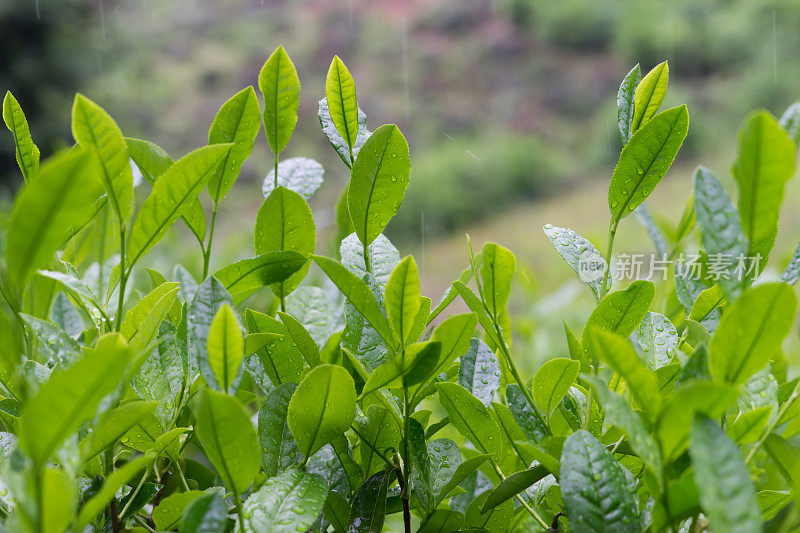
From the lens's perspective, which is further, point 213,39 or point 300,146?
point 213,39

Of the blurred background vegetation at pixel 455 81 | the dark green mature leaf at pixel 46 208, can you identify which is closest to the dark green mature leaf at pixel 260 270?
the dark green mature leaf at pixel 46 208

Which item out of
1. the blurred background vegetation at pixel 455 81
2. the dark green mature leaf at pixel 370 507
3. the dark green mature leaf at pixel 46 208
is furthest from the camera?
the blurred background vegetation at pixel 455 81

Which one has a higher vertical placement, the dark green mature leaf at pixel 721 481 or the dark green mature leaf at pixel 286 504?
the dark green mature leaf at pixel 721 481

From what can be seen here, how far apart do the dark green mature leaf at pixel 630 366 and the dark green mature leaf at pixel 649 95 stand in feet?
0.45

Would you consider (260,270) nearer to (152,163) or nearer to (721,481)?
(152,163)

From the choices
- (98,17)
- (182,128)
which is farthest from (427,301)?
(182,128)

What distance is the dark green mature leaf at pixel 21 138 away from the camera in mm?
301

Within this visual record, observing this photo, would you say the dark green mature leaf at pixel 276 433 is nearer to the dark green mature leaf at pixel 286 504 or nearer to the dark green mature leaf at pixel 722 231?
the dark green mature leaf at pixel 286 504

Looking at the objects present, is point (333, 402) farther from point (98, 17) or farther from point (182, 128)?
point (182, 128)

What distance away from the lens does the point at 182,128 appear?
5.95m

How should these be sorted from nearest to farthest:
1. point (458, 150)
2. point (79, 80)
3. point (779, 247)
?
1. point (779, 247)
2. point (79, 80)
3. point (458, 150)

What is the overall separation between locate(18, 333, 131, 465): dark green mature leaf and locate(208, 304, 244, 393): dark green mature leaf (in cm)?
3

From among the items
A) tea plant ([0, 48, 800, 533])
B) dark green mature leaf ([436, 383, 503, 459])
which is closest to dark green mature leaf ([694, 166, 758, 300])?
tea plant ([0, 48, 800, 533])

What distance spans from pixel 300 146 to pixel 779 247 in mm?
3688
